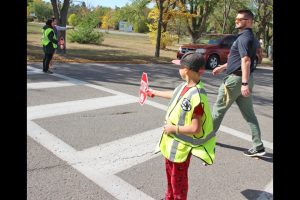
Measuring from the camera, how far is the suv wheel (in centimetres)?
1655

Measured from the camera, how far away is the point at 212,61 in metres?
16.7

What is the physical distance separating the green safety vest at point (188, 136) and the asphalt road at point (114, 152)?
34.6 inches

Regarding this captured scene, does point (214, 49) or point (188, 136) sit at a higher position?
point (214, 49)

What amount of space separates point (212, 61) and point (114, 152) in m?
12.5

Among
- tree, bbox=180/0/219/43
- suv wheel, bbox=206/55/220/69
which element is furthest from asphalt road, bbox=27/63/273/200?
tree, bbox=180/0/219/43

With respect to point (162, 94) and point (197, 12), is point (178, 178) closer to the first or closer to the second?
point (162, 94)

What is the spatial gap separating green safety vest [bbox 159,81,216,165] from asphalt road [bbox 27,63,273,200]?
88 cm

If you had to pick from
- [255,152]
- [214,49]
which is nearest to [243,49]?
[255,152]

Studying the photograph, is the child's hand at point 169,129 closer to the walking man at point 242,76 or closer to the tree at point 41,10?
the walking man at point 242,76

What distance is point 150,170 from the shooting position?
14.4 ft

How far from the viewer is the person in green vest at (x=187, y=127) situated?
2.95 meters
